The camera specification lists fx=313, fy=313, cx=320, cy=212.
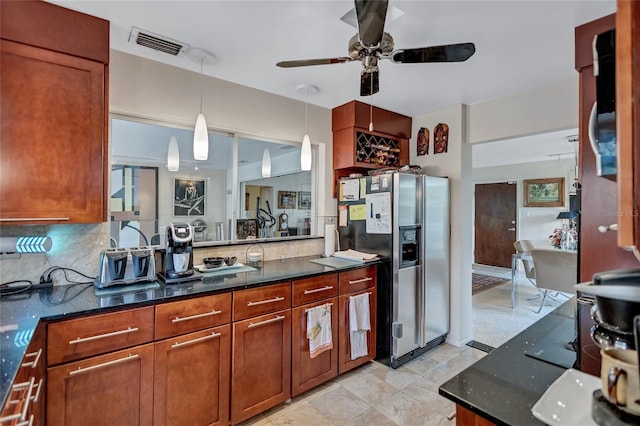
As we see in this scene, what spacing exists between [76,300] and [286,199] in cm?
198

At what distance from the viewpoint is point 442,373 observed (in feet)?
8.59

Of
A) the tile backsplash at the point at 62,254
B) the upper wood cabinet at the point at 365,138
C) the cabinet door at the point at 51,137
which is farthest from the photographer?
the upper wood cabinet at the point at 365,138

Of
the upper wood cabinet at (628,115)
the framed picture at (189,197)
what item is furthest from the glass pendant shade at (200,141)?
the upper wood cabinet at (628,115)

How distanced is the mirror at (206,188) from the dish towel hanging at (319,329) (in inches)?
37.1

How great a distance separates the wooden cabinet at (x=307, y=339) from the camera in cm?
218

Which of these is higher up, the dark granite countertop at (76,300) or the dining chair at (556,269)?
the dark granite countertop at (76,300)

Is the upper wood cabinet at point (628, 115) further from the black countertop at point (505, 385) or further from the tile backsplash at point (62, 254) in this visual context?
the tile backsplash at point (62, 254)

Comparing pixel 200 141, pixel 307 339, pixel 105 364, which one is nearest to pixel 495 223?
pixel 307 339

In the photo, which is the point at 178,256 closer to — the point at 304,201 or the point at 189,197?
the point at 189,197

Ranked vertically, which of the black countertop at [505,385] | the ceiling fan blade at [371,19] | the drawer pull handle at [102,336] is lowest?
the drawer pull handle at [102,336]

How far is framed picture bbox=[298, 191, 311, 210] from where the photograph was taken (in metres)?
3.28

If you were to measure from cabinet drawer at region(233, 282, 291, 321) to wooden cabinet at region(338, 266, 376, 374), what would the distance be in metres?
0.52

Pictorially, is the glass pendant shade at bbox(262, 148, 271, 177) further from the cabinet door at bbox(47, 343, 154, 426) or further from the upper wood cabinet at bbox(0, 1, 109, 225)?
the cabinet door at bbox(47, 343, 154, 426)

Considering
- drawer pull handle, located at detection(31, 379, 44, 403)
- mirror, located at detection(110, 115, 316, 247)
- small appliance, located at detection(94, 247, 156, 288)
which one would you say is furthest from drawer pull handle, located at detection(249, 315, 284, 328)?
drawer pull handle, located at detection(31, 379, 44, 403)
